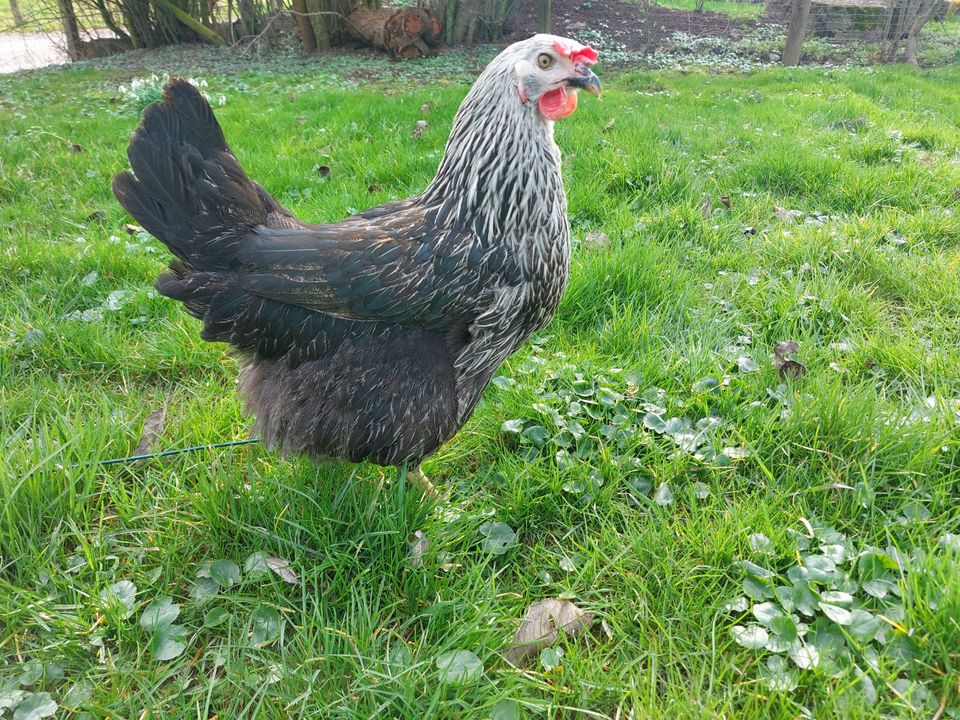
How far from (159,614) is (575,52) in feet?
7.08

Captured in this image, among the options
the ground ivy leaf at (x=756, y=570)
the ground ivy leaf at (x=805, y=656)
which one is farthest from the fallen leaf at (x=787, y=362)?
the ground ivy leaf at (x=805, y=656)

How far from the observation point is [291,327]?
184 centimetres

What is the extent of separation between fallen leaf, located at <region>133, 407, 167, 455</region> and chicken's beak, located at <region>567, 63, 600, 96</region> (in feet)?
6.71

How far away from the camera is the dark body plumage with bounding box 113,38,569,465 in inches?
70.6

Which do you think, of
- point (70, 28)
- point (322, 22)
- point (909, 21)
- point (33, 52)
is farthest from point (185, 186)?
point (33, 52)

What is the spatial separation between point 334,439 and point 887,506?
6.39 ft

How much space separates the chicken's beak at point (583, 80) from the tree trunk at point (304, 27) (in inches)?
447

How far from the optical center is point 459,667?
1.46m

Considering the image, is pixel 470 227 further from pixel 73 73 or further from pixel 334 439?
pixel 73 73

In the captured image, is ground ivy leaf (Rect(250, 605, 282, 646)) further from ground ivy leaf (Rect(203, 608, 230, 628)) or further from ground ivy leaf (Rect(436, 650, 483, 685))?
ground ivy leaf (Rect(436, 650, 483, 685))

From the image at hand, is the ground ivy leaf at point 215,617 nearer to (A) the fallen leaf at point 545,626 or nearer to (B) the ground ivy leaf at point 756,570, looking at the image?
(A) the fallen leaf at point 545,626

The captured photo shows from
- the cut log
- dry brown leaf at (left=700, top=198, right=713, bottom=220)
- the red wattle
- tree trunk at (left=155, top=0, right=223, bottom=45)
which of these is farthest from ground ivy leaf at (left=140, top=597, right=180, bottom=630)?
tree trunk at (left=155, top=0, right=223, bottom=45)

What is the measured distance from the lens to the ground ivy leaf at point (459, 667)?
141 centimetres

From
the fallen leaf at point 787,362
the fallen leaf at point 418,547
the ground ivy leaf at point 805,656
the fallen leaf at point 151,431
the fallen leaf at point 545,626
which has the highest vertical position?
the fallen leaf at point 787,362
